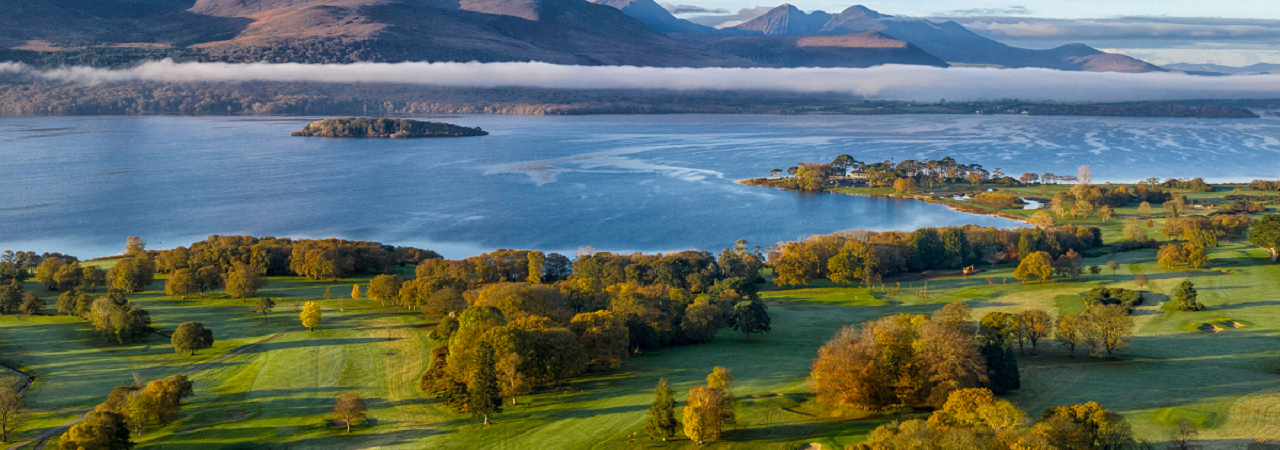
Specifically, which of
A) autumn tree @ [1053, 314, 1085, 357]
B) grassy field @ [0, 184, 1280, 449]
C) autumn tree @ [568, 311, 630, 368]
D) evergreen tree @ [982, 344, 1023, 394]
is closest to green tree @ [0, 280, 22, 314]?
grassy field @ [0, 184, 1280, 449]

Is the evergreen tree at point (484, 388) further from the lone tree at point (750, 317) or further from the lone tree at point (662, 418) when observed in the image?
the lone tree at point (750, 317)

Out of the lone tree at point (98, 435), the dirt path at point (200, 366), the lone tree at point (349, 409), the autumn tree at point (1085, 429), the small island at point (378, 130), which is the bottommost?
the dirt path at point (200, 366)

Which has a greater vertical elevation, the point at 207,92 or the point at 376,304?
the point at 207,92

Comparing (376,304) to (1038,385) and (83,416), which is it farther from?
(1038,385)

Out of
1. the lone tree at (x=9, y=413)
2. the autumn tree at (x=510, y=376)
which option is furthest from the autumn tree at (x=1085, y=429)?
the lone tree at (x=9, y=413)

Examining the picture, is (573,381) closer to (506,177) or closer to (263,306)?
(263,306)

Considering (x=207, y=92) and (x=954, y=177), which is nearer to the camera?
(x=954, y=177)

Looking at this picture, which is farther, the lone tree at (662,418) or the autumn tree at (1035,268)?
the autumn tree at (1035,268)

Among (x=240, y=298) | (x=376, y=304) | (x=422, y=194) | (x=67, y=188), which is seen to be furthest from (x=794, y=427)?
Result: (x=67, y=188)
